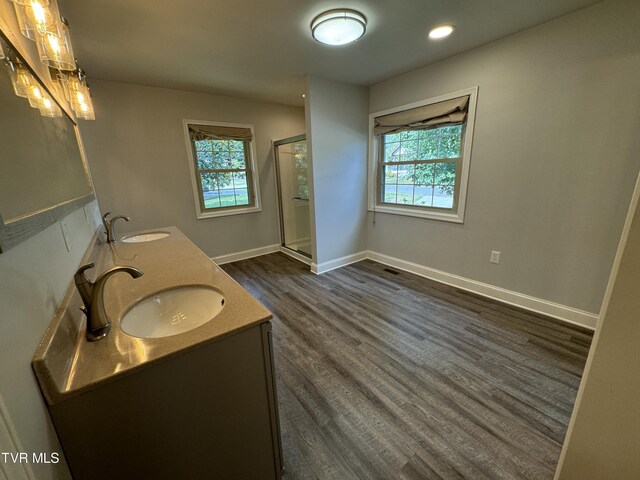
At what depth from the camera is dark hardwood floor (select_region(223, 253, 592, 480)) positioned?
4.15ft

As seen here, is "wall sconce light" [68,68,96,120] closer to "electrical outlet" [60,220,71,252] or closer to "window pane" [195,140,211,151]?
"electrical outlet" [60,220,71,252]

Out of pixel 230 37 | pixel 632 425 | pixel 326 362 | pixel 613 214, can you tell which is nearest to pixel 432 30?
pixel 230 37

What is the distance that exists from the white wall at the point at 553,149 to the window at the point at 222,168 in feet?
8.16

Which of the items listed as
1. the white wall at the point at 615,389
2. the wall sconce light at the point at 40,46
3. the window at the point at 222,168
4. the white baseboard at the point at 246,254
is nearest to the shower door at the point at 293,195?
the white baseboard at the point at 246,254

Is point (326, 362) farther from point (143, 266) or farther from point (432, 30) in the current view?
point (432, 30)

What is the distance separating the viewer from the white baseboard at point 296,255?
3.89m

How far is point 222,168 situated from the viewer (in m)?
3.80

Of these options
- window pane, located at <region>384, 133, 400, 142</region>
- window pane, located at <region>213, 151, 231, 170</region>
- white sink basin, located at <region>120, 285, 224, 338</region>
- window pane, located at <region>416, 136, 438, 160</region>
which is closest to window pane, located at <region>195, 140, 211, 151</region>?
window pane, located at <region>213, 151, 231, 170</region>

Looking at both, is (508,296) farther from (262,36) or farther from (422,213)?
(262,36)

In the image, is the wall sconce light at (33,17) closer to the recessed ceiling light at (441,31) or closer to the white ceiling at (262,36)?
the white ceiling at (262,36)

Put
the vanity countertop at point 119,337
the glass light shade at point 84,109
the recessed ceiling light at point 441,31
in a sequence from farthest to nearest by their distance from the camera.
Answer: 1. the recessed ceiling light at point 441,31
2. the glass light shade at point 84,109
3. the vanity countertop at point 119,337

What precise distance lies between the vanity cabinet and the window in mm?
3203

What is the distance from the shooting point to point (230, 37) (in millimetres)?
2100

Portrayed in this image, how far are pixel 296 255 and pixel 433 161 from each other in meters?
2.34
